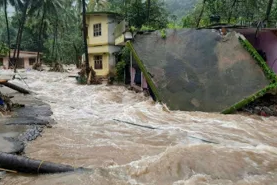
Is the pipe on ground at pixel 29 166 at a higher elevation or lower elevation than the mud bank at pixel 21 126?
higher

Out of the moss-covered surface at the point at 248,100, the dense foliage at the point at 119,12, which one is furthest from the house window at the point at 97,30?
the moss-covered surface at the point at 248,100

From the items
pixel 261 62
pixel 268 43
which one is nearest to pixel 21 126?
pixel 261 62

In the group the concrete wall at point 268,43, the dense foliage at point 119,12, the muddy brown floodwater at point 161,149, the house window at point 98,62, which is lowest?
the muddy brown floodwater at point 161,149

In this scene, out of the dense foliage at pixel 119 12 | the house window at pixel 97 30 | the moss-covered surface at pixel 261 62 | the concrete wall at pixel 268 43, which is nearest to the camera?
the moss-covered surface at pixel 261 62

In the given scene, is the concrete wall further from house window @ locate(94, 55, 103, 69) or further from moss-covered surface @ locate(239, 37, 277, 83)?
house window @ locate(94, 55, 103, 69)

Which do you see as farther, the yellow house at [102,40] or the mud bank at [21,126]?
the yellow house at [102,40]

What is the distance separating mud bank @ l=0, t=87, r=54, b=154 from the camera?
19.4 ft

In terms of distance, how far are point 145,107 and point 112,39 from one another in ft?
42.7

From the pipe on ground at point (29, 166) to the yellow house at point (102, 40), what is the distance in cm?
1830

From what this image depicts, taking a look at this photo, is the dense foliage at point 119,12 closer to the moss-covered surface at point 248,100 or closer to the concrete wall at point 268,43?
the concrete wall at point 268,43

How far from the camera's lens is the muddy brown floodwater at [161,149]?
15.1 feet

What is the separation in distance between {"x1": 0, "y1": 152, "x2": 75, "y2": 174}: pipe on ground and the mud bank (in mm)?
705

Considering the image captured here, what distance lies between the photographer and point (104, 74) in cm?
2333

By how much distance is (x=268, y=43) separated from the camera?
12680 millimetres
